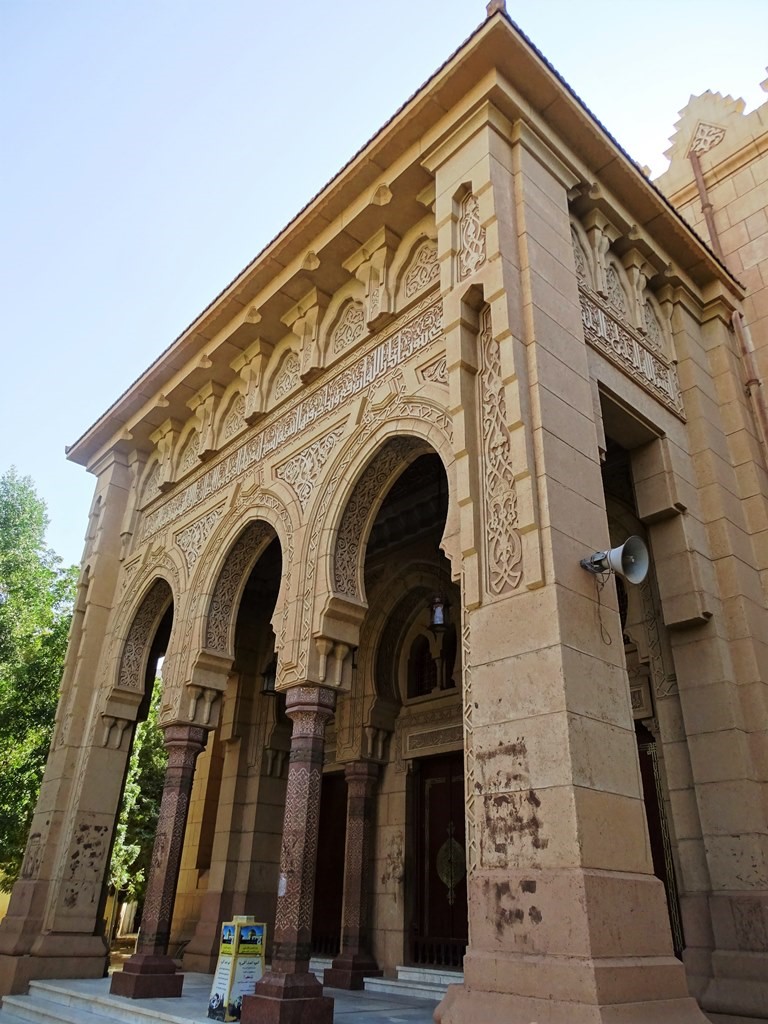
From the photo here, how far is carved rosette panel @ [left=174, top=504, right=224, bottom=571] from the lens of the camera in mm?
8914

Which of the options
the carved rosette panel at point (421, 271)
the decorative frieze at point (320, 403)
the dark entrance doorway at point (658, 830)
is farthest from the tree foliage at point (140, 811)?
the carved rosette panel at point (421, 271)

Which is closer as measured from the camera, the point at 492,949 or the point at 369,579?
the point at 492,949

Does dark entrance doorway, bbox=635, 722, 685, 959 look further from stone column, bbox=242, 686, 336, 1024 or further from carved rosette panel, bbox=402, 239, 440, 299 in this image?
carved rosette panel, bbox=402, 239, 440, 299

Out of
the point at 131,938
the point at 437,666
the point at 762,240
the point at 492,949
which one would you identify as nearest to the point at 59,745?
the point at 437,666

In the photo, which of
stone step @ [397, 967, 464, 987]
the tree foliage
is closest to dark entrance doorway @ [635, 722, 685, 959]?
stone step @ [397, 967, 464, 987]

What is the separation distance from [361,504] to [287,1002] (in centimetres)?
393

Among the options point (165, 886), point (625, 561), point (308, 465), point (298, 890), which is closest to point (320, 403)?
point (308, 465)

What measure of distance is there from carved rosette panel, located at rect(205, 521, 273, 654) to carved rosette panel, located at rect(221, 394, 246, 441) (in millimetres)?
1465

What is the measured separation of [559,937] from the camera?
367cm

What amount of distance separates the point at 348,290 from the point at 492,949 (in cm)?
637

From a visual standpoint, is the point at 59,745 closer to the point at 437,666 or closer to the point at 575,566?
A: the point at 437,666

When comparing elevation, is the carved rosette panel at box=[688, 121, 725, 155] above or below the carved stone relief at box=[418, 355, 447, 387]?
above

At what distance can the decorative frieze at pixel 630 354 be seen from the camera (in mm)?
6527

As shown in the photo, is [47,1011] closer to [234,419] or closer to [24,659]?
→ [234,419]
